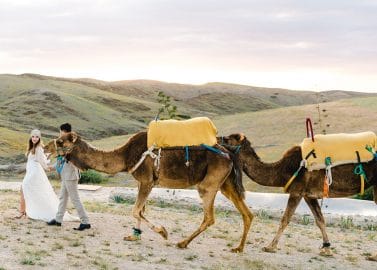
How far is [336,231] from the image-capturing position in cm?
1616

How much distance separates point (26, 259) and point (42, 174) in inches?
157

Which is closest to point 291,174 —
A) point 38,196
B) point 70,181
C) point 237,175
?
point 237,175

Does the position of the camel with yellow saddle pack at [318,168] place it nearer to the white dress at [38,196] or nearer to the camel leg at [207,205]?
the camel leg at [207,205]

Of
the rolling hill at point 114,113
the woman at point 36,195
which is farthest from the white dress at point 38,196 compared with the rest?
the rolling hill at point 114,113

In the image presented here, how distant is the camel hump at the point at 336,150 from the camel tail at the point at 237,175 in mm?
1260

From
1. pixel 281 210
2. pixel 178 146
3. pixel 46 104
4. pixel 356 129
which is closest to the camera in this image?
pixel 178 146

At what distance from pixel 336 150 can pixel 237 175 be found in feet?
6.40

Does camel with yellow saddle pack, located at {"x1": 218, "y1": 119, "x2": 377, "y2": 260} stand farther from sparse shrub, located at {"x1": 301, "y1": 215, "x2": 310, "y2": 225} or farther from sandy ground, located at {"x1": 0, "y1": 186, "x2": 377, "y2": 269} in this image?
sparse shrub, located at {"x1": 301, "y1": 215, "x2": 310, "y2": 225}

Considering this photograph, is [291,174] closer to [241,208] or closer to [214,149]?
[241,208]

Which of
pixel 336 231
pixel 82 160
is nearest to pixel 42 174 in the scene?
pixel 82 160

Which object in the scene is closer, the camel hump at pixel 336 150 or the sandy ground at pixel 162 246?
the sandy ground at pixel 162 246

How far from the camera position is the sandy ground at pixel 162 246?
33.4ft

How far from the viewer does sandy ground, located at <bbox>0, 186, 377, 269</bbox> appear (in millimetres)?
10172

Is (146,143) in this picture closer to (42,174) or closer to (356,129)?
(42,174)
